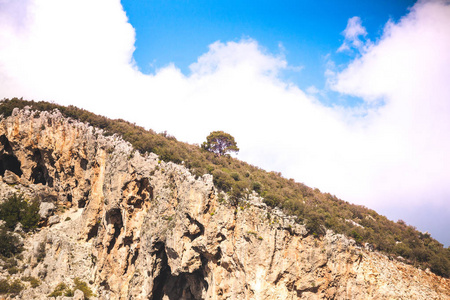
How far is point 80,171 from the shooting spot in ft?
144

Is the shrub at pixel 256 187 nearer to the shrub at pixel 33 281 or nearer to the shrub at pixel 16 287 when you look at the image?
the shrub at pixel 33 281

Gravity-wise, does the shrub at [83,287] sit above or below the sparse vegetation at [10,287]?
above

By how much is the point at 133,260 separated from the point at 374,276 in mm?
27532

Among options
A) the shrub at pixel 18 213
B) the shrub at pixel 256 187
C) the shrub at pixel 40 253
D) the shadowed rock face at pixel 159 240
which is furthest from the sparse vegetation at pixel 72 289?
the shrub at pixel 256 187

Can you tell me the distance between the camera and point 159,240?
31.5 meters

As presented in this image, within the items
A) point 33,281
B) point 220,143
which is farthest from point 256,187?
point 33,281

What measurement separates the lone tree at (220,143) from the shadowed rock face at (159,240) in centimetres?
2037

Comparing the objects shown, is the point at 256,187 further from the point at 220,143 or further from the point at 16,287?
the point at 16,287

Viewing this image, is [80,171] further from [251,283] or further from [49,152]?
[251,283]

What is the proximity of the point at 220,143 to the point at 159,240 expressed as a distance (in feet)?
93.4

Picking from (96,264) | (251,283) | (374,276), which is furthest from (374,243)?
(96,264)

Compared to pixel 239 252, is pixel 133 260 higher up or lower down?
A: lower down

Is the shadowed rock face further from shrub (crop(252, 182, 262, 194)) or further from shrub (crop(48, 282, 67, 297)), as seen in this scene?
shrub (crop(252, 182, 262, 194))

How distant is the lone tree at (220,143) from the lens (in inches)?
2186
